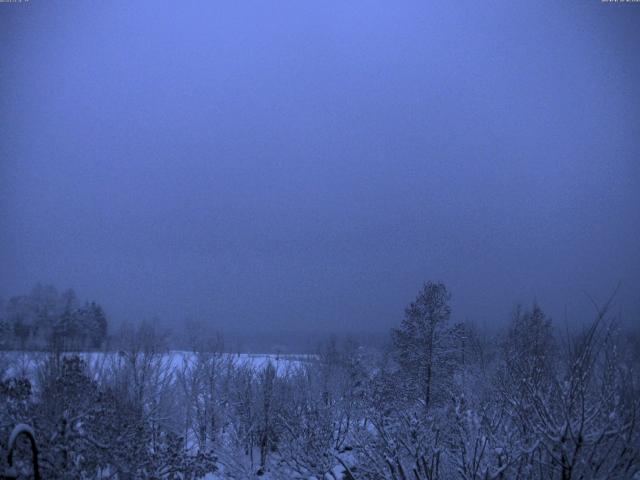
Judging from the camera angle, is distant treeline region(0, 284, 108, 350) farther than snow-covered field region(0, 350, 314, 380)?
Yes

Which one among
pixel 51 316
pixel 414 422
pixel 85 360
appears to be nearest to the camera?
pixel 414 422

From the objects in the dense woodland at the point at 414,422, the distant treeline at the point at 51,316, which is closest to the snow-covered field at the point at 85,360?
the dense woodland at the point at 414,422

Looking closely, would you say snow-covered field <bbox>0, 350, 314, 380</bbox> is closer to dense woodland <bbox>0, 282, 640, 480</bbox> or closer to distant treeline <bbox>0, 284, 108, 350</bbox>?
dense woodland <bbox>0, 282, 640, 480</bbox>

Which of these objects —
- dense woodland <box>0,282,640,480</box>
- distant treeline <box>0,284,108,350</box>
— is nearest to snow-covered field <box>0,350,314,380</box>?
dense woodland <box>0,282,640,480</box>

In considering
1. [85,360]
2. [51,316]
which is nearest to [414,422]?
[85,360]

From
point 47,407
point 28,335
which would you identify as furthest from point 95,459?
point 28,335

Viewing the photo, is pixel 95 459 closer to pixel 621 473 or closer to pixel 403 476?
pixel 403 476

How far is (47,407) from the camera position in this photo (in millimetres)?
12742

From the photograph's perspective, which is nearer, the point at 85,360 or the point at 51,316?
the point at 85,360

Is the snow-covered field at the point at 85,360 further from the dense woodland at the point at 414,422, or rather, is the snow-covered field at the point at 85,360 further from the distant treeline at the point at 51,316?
the distant treeline at the point at 51,316

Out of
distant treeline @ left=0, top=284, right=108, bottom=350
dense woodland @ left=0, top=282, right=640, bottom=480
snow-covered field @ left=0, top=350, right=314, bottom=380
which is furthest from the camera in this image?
distant treeline @ left=0, top=284, right=108, bottom=350

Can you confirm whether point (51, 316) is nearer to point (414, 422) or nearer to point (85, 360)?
point (85, 360)

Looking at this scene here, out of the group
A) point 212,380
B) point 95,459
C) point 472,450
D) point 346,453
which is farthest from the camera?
point 212,380

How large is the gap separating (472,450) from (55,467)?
10.3 metres
